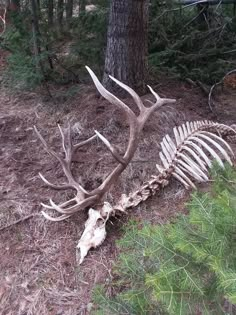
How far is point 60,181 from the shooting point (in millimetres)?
4051

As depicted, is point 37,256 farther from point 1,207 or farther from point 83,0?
point 83,0

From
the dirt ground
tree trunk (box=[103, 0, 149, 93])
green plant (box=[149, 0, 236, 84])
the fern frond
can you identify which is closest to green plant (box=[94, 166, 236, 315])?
the dirt ground

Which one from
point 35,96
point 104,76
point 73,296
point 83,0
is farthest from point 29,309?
point 83,0

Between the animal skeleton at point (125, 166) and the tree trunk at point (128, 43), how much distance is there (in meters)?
1.21

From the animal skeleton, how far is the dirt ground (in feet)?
0.38

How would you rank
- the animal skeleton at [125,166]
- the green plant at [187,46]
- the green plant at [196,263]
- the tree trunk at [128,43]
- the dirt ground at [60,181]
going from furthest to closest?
the green plant at [187,46] < the tree trunk at [128,43] < the animal skeleton at [125,166] < the dirt ground at [60,181] < the green plant at [196,263]

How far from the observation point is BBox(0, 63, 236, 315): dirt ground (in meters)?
3.13

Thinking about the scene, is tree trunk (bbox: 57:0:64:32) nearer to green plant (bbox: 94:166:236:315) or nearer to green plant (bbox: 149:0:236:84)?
green plant (bbox: 149:0:236:84)

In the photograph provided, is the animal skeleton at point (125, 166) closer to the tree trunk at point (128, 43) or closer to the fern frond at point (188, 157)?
the fern frond at point (188, 157)

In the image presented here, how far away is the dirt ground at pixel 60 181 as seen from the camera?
10.3 ft

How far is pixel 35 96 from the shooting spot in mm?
5840

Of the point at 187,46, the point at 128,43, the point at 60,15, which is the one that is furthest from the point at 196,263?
the point at 60,15

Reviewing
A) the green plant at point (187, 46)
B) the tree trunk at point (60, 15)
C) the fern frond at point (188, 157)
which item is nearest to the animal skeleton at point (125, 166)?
the fern frond at point (188, 157)

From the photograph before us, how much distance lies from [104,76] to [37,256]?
2.64 m
